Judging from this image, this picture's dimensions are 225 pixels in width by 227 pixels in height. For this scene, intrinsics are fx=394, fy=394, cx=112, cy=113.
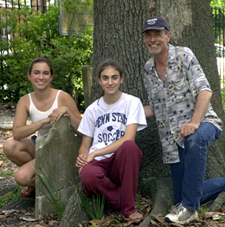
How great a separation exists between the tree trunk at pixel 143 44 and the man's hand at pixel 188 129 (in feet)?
2.48

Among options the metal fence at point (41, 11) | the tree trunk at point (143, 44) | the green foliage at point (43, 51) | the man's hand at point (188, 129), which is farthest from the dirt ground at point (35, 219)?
the metal fence at point (41, 11)

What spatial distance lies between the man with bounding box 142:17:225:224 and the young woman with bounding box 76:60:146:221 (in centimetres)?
25

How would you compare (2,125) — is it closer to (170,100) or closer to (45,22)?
(45,22)

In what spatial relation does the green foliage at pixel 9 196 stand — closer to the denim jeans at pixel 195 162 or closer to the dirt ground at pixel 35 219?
the dirt ground at pixel 35 219

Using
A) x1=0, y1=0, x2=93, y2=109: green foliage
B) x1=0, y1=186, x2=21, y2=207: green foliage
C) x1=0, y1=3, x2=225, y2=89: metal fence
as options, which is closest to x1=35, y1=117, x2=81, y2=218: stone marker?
x1=0, y1=186, x2=21, y2=207: green foliage

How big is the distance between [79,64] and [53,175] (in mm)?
5209

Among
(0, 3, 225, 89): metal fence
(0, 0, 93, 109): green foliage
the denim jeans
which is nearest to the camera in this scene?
the denim jeans

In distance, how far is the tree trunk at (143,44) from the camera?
404cm

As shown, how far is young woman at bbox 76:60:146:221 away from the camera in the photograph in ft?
11.1

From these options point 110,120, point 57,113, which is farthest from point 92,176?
point 57,113

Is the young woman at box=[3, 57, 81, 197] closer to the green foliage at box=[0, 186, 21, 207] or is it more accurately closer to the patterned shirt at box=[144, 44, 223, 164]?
the green foliage at box=[0, 186, 21, 207]

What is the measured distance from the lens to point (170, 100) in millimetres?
3555

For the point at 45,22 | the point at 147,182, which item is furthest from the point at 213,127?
the point at 45,22

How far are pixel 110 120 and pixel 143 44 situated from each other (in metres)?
0.99
